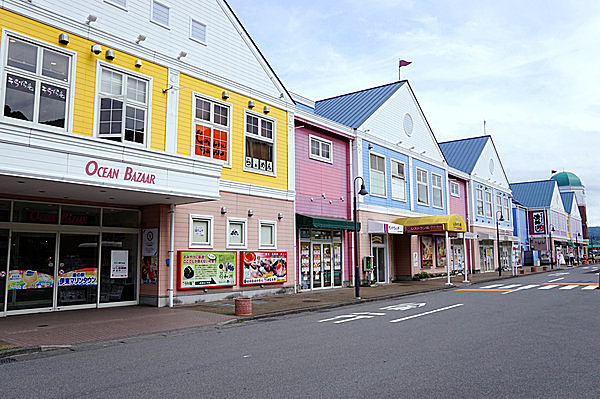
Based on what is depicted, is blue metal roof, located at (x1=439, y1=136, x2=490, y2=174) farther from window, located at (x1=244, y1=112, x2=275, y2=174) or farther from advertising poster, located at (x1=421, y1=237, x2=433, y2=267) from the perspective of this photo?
window, located at (x1=244, y1=112, x2=275, y2=174)

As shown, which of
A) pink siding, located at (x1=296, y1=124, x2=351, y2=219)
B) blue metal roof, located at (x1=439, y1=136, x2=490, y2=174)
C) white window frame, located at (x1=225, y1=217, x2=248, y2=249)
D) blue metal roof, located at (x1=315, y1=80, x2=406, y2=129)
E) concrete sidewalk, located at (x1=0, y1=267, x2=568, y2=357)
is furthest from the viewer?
blue metal roof, located at (x1=439, y1=136, x2=490, y2=174)

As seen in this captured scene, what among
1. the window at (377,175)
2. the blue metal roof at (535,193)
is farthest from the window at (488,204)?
the blue metal roof at (535,193)

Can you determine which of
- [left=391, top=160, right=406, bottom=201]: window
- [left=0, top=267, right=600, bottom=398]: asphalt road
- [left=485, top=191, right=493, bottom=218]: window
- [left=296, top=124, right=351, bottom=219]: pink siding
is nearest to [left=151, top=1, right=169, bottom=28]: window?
[left=296, top=124, right=351, bottom=219]: pink siding

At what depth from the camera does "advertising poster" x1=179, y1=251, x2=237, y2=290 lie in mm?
15883

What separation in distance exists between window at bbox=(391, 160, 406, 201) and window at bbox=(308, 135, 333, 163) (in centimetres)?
612

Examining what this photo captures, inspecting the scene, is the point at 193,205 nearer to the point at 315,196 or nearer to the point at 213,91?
the point at 213,91

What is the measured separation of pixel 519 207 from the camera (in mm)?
60312

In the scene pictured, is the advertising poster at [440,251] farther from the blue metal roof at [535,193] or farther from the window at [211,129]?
the blue metal roof at [535,193]

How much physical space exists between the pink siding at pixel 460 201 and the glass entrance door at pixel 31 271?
96.3 feet

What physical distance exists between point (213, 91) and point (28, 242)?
776 centimetres

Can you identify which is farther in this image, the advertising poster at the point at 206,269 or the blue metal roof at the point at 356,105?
the blue metal roof at the point at 356,105

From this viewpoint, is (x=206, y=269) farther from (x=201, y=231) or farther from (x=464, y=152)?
(x=464, y=152)

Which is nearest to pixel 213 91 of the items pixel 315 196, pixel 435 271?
pixel 315 196

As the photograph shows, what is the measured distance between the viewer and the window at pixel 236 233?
57.9ft
